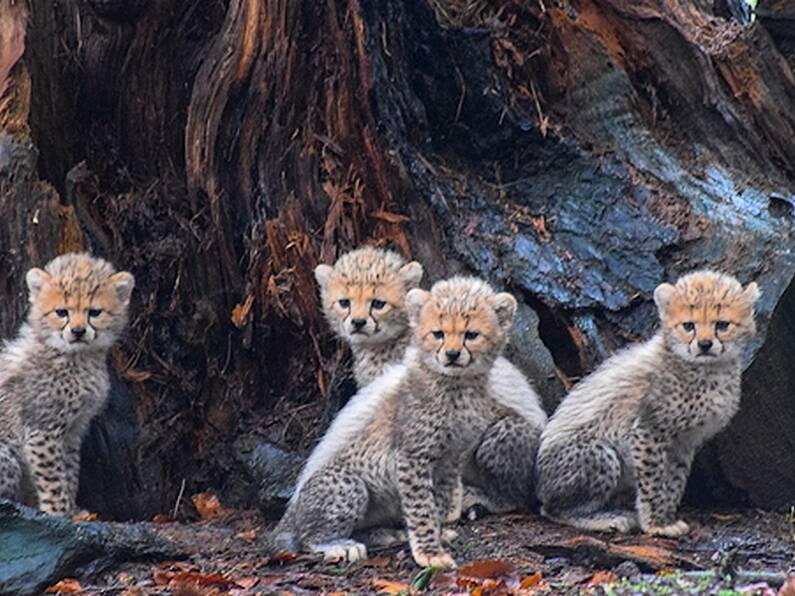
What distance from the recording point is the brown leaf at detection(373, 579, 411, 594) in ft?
20.3

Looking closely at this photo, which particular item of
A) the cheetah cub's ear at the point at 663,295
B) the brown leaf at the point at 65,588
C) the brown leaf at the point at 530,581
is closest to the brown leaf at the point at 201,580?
the brown leaf at the point at 65,588

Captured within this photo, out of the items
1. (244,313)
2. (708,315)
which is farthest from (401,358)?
(708,315)

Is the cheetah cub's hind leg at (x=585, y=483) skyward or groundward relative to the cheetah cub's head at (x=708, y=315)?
groundward

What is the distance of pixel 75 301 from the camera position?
25.6ft

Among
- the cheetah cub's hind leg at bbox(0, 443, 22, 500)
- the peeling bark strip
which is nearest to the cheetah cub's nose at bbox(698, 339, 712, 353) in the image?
the cheetah cub's hind leg at bbox(0, 443, 22, 500)

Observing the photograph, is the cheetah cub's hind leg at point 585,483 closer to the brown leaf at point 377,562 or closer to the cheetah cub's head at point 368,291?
the brown leaf at point 377,562

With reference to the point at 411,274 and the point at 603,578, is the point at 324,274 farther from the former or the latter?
the point at 603,578

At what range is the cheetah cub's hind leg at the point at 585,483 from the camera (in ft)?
24.2

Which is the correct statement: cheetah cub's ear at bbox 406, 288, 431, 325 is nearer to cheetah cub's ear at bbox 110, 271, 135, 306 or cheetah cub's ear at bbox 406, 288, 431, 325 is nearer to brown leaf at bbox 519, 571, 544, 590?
brown leaf at bbox 519, 571, 544, 590

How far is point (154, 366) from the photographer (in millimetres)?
8586

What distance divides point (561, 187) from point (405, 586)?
9.33ft

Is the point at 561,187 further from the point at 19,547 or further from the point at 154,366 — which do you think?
the point at 19,547

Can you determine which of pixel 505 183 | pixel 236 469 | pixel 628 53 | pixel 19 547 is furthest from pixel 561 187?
pixel 19 547

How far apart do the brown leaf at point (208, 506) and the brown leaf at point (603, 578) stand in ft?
8.75
